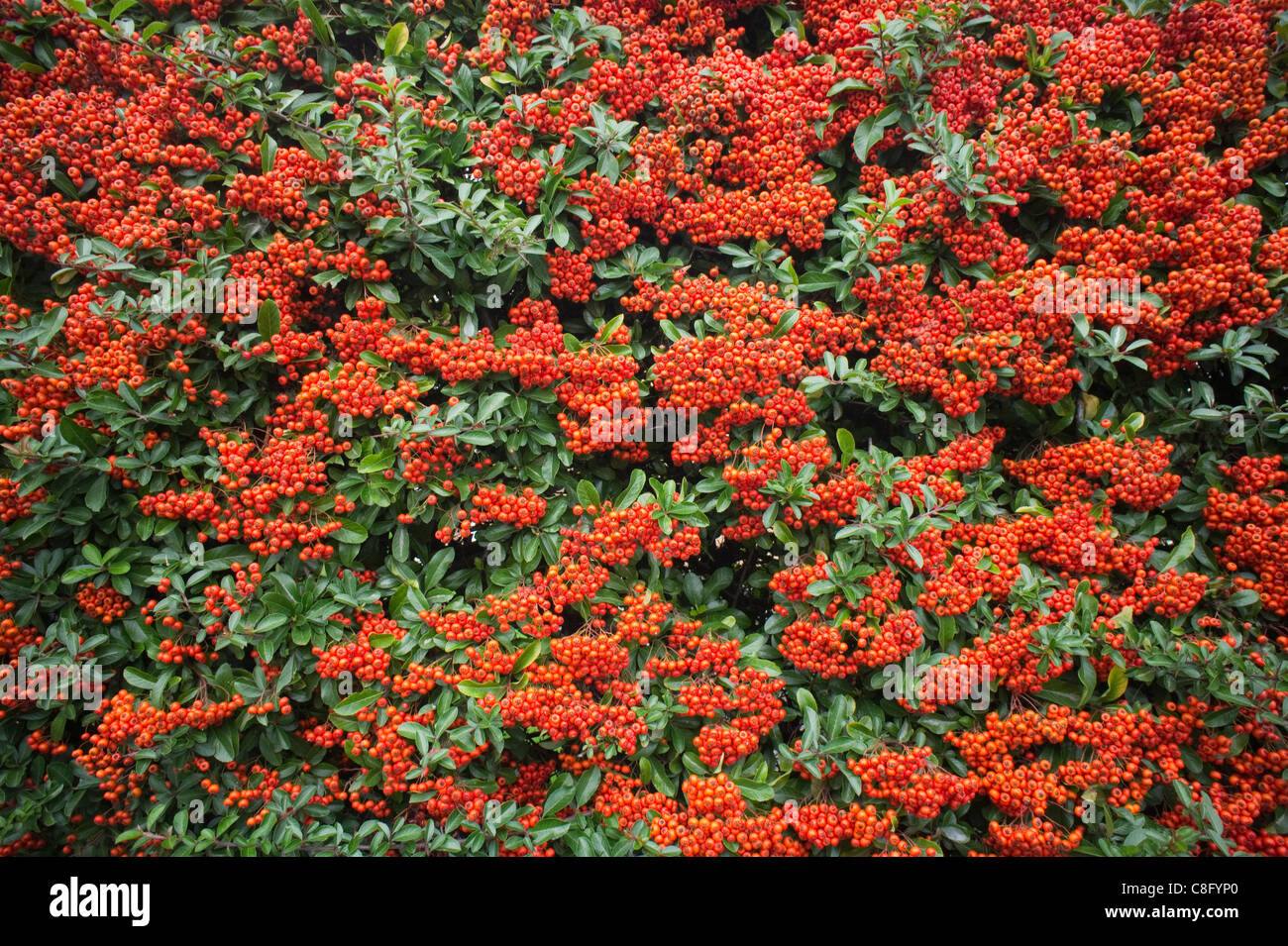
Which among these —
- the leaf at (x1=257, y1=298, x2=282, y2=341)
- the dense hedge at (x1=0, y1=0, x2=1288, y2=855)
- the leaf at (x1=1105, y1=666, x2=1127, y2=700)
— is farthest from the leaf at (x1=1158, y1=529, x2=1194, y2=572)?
the leaf at (x1=257, y1=298, x2=282, y2=341)

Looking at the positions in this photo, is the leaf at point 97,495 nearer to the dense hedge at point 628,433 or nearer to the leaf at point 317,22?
the dense hedge at point 628,433

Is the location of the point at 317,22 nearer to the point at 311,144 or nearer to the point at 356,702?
the point at 311,144

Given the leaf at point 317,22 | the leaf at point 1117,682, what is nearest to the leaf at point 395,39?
the leaf at point 317,22

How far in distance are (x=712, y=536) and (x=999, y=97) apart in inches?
110

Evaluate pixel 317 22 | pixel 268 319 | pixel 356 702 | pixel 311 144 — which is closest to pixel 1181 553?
pixel 356 702

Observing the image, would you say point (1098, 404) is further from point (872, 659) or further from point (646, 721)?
point (646, 721)

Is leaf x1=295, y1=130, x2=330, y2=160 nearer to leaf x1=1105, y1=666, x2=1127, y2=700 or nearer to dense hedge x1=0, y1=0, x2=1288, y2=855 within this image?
dense hedge x1=0, y1=0, x2=1288, y2=855

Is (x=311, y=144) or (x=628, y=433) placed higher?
(x=311, y=144)

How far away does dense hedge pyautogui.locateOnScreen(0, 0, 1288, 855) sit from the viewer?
2980 mm

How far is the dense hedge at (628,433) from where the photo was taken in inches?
117

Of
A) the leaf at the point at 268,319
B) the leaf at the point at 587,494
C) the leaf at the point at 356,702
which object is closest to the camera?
the leaf at the point at 356,702

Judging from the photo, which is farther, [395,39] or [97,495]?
[395,39]

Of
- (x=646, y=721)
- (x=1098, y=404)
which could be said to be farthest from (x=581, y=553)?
(x=1098, y=404)

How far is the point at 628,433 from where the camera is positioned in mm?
3260
